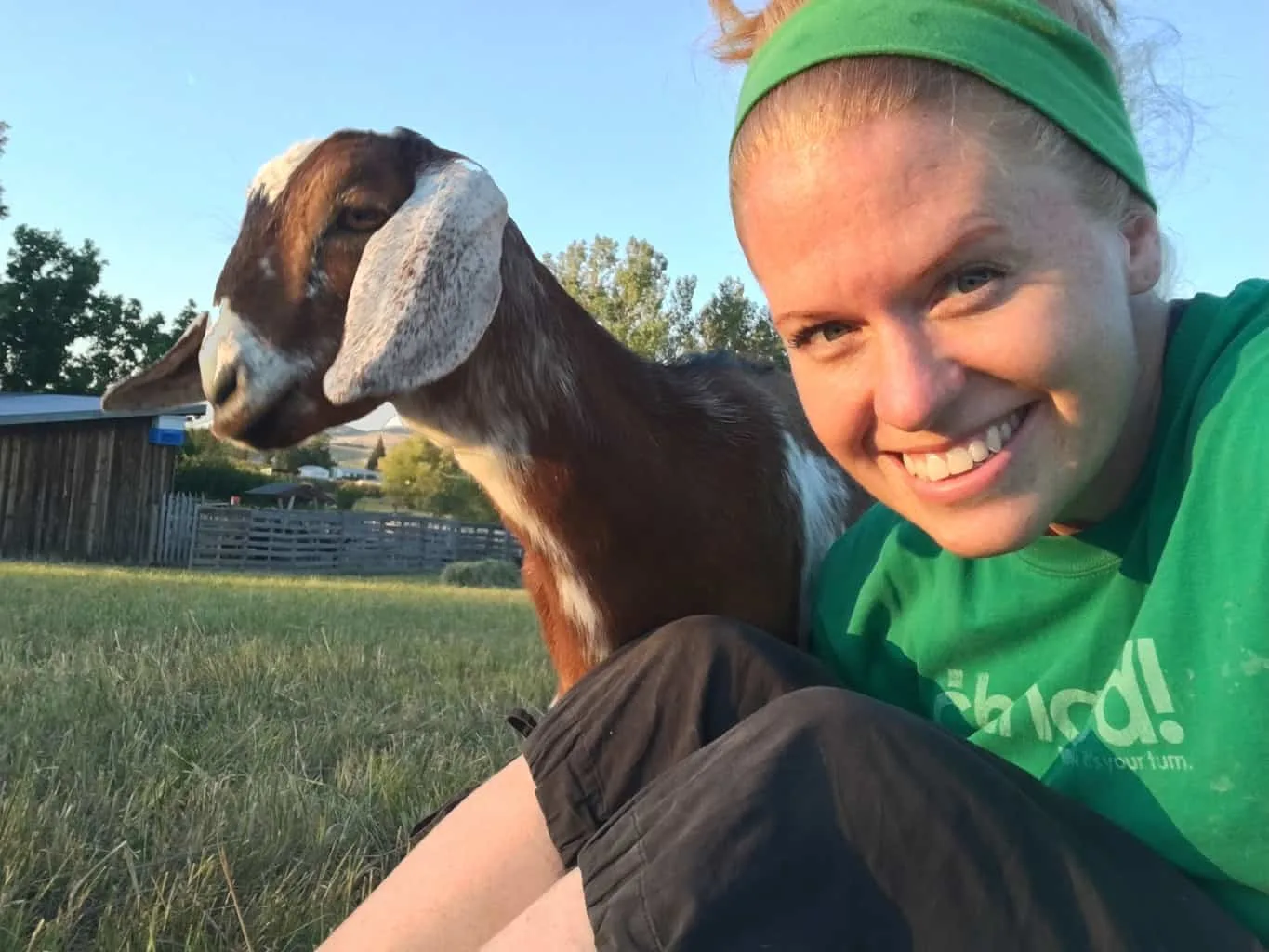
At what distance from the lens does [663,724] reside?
1503 millimetres

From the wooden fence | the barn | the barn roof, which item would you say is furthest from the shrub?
the barn

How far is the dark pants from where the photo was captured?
101cm

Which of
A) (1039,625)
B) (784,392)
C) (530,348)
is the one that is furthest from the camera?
(784,392)

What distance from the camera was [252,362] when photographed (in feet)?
7.37

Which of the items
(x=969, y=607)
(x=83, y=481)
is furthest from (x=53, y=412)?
(x=969, y=607)

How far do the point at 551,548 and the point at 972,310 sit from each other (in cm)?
141

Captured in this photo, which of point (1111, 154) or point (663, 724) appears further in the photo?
point (663, 724)

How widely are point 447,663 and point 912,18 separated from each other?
397cm

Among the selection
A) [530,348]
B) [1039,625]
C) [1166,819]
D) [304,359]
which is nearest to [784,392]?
[530,348]

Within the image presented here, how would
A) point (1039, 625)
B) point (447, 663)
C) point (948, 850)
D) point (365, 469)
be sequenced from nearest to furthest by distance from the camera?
1. point (948, 850)
2. point (1039, 625)
3. point (447, 663)
4. point (365, 469)

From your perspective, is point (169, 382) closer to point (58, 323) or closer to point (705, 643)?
point (705, 643)

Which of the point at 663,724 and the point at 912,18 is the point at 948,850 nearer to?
the point at 663,724

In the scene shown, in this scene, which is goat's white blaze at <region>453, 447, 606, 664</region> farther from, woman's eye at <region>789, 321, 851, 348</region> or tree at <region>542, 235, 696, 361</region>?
tree at <region>542, 235, 696, 361</region>

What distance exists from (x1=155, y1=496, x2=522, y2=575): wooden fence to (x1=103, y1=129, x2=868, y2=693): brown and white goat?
56.0 feet
